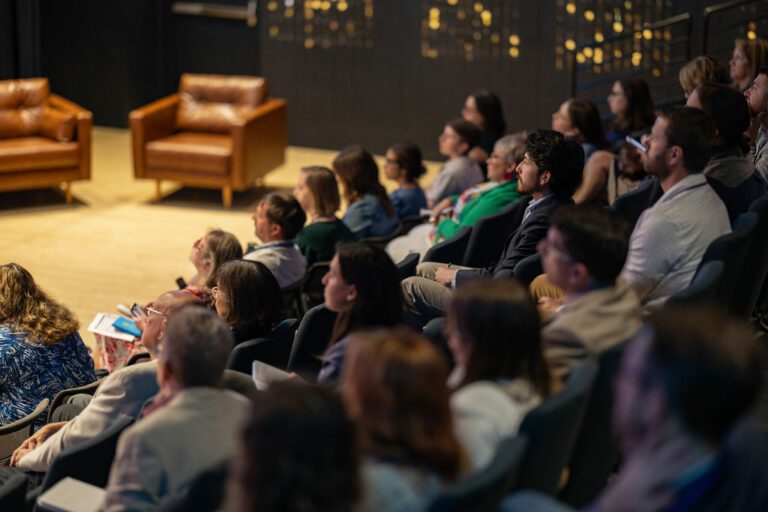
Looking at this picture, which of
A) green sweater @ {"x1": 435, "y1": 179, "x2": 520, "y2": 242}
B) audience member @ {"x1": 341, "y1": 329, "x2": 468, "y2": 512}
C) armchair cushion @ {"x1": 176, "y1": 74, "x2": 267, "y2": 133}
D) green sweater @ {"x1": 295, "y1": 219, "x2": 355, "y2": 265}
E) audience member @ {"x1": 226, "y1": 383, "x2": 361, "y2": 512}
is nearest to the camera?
audience member @ {"x1": 226, "y1": 383, "x2": 361, "y2": 512}

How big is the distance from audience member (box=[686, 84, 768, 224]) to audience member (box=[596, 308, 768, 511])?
2465 millimetres

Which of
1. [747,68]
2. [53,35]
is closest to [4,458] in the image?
[747,68]

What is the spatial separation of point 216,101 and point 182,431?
21.3 feet

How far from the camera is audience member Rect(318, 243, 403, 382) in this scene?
335cm

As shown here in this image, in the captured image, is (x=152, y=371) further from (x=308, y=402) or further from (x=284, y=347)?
(x=308, y=402)

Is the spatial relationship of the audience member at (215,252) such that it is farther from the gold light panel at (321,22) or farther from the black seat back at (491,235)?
the gold light panel at (321,22)

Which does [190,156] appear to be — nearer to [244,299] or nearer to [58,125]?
[58,125]

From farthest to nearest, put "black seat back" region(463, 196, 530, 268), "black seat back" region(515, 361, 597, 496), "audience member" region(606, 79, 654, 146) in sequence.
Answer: "audience member" region(606, 79, 654, 146) < "black seat back" region(463, 196, 530, 268) < "black seat back" region(515, 361, 597, 496)

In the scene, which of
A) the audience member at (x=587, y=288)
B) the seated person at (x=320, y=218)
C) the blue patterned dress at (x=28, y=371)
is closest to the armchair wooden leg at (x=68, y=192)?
the seated person at (x=320, y=218)

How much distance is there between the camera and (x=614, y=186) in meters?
6.17

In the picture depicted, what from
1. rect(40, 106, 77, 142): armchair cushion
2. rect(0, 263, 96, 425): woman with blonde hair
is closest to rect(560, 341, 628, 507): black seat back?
rect(0, 263, 96, 425): woman with blonde hair

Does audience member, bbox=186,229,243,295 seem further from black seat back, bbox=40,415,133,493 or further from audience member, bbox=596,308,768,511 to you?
audience member, bbox=596,308,768,511

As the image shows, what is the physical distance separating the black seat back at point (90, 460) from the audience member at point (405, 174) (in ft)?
11.6

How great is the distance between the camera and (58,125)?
26.9ft
